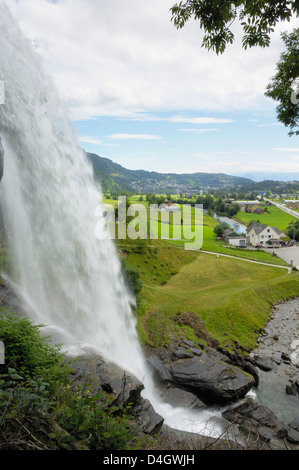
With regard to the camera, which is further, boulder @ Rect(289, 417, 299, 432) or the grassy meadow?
the grassy meadow

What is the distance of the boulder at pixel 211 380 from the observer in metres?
17.0

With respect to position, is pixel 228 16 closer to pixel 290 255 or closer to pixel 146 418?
pixel 146 418

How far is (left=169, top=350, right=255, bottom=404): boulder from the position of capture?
1695cm

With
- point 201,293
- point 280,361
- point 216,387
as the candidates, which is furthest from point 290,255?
point 216,387

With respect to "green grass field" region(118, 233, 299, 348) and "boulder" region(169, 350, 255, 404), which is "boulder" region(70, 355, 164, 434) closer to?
"boulder" region(169, 350, 255, 404)

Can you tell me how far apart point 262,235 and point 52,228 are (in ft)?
282

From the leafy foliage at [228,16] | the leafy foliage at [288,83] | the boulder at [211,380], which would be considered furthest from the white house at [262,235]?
the leafy foliage at [228,16]

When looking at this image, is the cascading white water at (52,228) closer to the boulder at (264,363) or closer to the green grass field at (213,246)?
the boulder at (264,363)

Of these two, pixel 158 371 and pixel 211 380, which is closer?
pixel 211 380

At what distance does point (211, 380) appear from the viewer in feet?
57.4

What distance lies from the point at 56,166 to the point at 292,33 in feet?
52.7

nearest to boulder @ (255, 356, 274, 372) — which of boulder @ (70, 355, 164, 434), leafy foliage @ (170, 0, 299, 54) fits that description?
boulder @ (70, 355, 164, 434)

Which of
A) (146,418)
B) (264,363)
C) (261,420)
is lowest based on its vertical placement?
(264,363)

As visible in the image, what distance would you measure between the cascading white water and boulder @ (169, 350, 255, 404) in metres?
2.09
